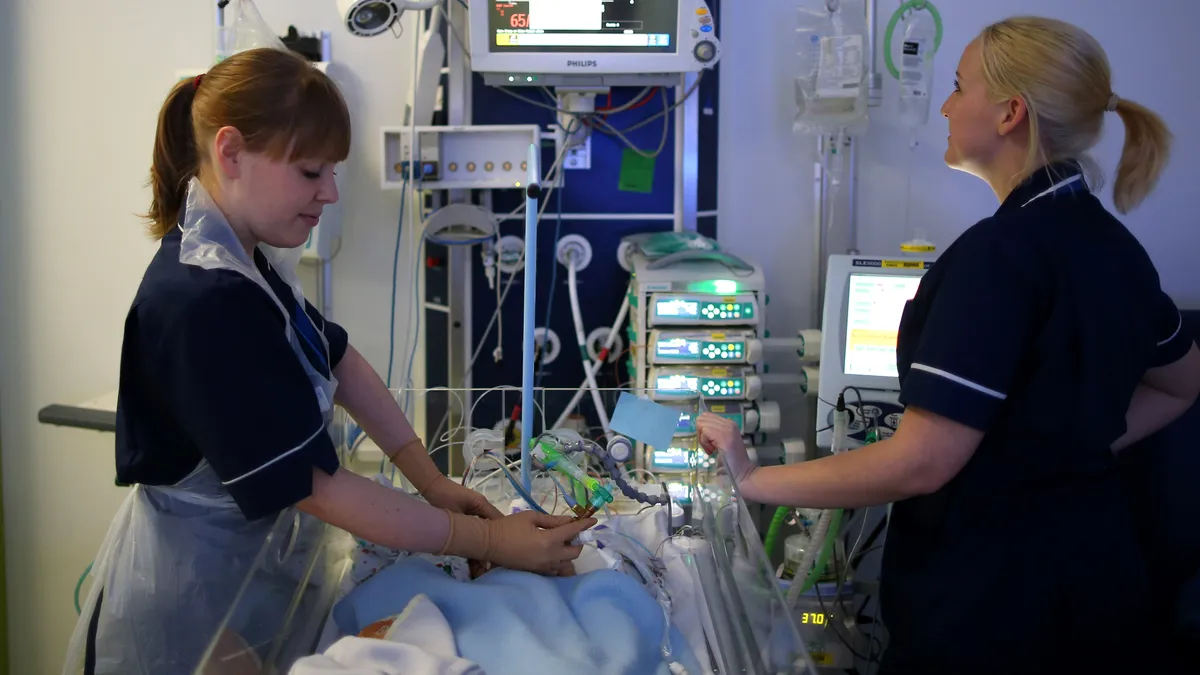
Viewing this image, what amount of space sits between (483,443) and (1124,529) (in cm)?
110

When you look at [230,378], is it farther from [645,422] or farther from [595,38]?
[595,38]

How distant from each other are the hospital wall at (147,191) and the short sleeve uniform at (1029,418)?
1566mm

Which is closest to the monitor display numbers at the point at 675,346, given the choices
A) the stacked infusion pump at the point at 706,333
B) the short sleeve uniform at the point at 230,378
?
the stacked infusion pump at the point at 706,333

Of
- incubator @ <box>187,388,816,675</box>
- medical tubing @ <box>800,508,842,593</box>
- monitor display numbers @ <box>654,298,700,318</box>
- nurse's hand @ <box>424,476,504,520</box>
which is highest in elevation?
monitor display numbers @ <box>654,298,700,318</box>

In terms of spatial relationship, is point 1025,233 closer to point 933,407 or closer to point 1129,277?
point 1129,277

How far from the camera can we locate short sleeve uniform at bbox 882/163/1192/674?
1.33 meters

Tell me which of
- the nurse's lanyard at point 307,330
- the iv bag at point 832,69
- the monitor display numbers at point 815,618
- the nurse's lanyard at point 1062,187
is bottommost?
the monitor display numbers at point 815,618

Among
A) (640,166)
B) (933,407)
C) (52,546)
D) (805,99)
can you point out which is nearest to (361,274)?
(640,166)

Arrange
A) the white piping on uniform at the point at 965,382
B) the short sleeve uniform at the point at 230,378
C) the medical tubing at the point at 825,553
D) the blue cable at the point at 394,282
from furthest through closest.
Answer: the blue cable at the point at 394,282 → the medical tubing at the point at 825,553 → the white piping on uniform at the point at 965,382 → the short sleeve uniform at the point at 230,378

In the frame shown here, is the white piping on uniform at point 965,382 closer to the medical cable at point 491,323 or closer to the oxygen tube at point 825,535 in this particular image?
the oxygen tube at point 825,535

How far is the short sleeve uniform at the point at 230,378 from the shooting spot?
3.75 feet

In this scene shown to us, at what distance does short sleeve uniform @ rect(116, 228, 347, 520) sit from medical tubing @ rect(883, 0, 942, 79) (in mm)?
2083

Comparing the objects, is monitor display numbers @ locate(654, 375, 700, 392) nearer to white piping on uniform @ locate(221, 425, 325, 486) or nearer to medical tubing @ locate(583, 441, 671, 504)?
medical tubing @ locate(583, 441, 671, 504)

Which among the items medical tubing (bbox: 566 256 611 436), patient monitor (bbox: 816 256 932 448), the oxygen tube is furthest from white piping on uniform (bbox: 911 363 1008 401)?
medical tubing (bbox: 566 256 611 436)
